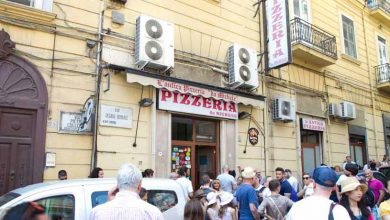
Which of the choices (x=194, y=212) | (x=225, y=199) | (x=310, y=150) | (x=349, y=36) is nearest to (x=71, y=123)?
(x=225, y=199)

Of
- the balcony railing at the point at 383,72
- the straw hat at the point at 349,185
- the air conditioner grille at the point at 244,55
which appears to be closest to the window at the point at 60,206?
the straw hat at the point at 349,185

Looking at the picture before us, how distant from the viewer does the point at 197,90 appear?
940 centimetres

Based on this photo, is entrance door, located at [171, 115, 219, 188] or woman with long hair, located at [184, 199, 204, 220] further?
entrance door, located at [171, 115, 219, 188]

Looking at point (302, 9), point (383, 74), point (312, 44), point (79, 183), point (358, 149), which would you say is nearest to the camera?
point (79, 183)

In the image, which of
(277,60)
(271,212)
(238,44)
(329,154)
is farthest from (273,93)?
(271,212)

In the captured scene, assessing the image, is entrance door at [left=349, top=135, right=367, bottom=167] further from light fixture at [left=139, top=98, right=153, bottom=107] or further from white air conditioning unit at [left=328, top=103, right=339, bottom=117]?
light fixture at [left=139, top=98, right=153, bottom=107]

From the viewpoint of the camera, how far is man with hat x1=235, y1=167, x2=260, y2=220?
5.62m

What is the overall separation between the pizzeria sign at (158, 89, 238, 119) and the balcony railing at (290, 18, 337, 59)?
12.7 ft

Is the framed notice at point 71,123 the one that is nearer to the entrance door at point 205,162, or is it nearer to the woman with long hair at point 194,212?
the entrance door at point 205,162

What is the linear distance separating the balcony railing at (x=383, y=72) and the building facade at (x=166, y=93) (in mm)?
2746

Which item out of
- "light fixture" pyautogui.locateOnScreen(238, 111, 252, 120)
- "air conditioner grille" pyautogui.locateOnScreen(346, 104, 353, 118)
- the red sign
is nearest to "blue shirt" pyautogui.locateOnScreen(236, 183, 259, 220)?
"light fixture" pyautogui.locateOnScreen(238, 111, 252, 120)

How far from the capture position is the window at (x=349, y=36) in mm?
16203

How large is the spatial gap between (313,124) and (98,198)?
10564 mm

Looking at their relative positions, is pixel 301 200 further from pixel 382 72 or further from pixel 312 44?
pixel 382 72
